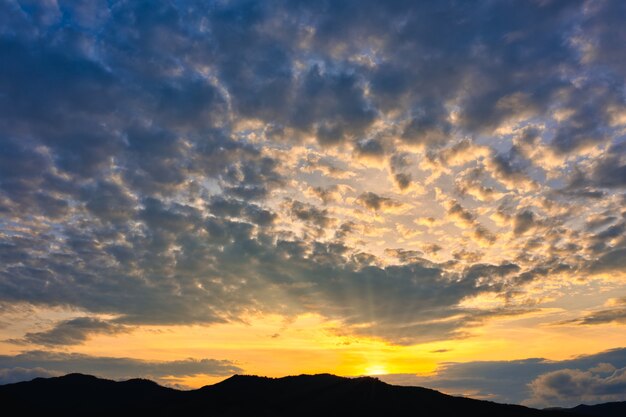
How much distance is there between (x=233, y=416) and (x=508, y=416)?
83455mm

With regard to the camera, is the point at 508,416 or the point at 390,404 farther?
the point at 390,404

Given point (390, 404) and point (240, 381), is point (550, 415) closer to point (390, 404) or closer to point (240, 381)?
point (390, 404)

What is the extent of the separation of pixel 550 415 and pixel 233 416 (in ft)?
317

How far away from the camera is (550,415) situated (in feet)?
466

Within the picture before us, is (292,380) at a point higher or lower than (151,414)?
higher

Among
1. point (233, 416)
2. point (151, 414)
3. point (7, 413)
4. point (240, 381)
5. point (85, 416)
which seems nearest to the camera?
point (233, 416)

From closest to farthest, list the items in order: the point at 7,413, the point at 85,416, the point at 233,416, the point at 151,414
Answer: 1. the point at 233,416
2. the point at 151,414
3. the point at 7,413
4. the point at 85,416

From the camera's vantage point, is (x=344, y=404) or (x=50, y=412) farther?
(x=50, y=412)

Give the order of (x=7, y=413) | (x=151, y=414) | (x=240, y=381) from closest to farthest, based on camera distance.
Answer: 1. (x=151, y=414)
2. (x=7, y=413)
3. (x=240, y=381)

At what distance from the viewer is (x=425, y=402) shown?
156875 millimetres

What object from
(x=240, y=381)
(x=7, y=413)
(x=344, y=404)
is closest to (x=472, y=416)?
(x=344, y=404)

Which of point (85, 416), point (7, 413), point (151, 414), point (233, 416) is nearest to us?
point (233, 416)

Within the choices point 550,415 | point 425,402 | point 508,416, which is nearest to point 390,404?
point 425,402

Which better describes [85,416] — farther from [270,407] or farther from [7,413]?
[270,407]
